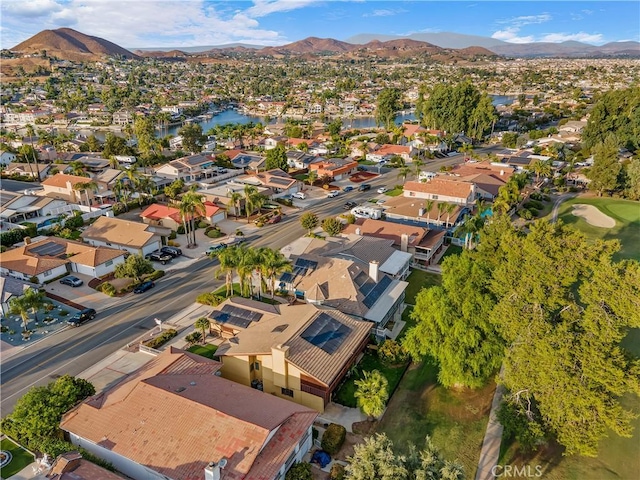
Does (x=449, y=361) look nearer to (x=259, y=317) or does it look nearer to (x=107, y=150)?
(x=259, y=317)

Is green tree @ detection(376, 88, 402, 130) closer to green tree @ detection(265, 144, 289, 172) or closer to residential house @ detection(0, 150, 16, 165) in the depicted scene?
green tree @ detection(265, 144, 289, 172)

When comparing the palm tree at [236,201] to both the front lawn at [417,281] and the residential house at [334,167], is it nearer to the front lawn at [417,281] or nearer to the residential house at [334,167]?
the residential house at [334,167]

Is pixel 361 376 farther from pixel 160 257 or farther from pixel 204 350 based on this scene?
pixel 160 257

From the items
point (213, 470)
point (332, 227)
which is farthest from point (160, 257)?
point (213, 470)

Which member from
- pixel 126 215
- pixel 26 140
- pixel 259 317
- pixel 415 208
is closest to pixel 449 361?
pixel 259 317

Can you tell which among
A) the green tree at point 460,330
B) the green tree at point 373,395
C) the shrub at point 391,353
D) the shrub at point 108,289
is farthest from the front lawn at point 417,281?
the shrub at point 108,289

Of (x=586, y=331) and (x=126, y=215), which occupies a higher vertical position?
(x=586, y=331)
